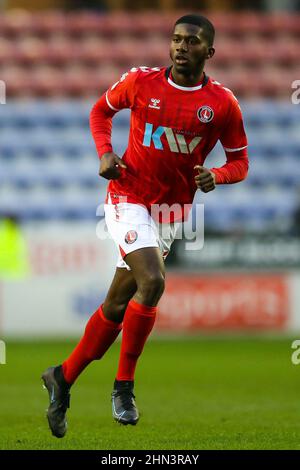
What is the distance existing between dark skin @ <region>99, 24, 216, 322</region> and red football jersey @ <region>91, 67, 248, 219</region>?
0.11 m

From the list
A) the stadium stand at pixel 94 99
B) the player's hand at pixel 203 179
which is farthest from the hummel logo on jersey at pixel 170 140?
the stadium stand at pixel 94 99

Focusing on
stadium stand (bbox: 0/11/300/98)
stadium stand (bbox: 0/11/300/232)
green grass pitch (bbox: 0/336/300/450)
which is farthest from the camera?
stadium stand (bbox: 0/11/300/98)

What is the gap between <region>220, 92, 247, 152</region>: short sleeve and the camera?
5.77 meters

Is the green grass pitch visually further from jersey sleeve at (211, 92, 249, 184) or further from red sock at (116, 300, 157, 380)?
jersey sleeve at (211, 92, 249, 184)

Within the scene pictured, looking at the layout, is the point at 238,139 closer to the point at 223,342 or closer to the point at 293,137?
the point at 223,342

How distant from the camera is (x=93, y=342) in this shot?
580 cm

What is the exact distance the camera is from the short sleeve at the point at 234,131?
18.9 ft

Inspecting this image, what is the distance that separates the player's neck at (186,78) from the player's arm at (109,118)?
24 cm

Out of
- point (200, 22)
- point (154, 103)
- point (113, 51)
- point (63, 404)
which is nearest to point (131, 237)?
point (154, 103)

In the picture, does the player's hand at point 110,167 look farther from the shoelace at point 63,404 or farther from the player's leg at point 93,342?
the shoelace at point 63,404

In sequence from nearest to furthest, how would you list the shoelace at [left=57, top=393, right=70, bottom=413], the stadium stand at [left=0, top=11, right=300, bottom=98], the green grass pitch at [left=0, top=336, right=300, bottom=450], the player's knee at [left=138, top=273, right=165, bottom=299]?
the player's knee at [left=138, top=273, right=165, bottom=299] → the green grass pitch at [left=0, top=336, right=300, bottom=450] → the shoelace at [left=57, top=393, right=70, bottom=413] → the stadium stand at [left=0, top=11, right=300, bottom=98]

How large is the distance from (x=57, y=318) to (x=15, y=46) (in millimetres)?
5921

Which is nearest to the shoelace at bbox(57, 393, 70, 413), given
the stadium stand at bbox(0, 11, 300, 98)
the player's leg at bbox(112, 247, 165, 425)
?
the player's leg at bbox(112, 247, 165, 425)
